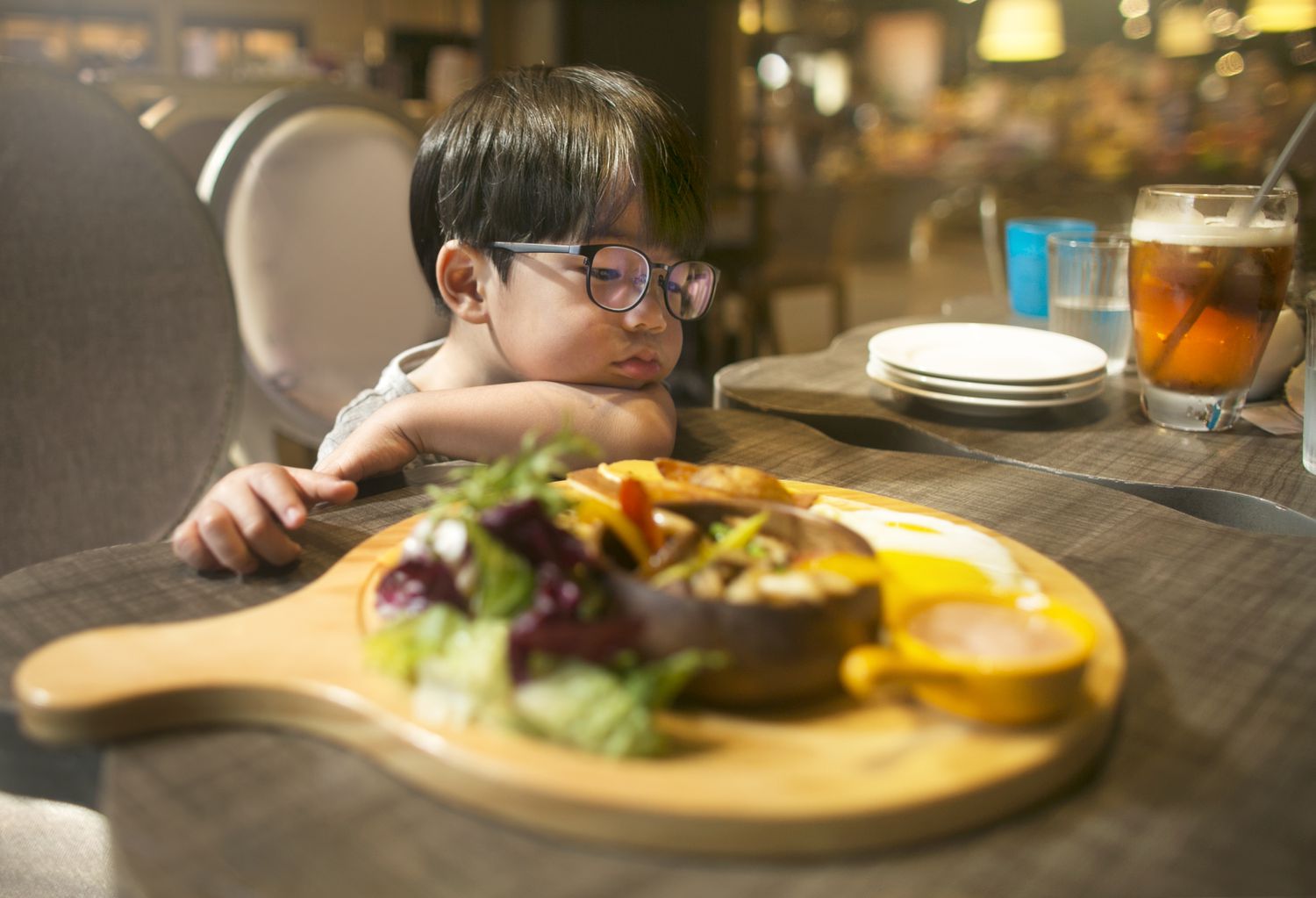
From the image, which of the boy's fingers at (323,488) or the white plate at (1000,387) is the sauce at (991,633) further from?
the white plate at (1000,387)

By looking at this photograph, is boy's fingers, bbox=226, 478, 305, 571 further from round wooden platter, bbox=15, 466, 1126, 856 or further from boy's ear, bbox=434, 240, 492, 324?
Answer: boy's ear, bbox=434, 240, 492, 324

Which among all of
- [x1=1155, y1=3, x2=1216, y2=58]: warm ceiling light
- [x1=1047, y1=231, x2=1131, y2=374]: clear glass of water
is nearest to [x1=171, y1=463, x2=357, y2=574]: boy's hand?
[x1=1047, y1=231, x2=1131, y2=374]: clear glass of water

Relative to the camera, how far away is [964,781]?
562 mm

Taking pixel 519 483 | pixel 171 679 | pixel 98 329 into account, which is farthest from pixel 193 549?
pixel 98 329

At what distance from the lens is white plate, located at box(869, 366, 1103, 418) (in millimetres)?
1393

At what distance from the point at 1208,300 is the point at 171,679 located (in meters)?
1.20

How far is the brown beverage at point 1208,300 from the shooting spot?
126 cm

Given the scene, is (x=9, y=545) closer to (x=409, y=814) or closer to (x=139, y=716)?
(x=139, y=716)

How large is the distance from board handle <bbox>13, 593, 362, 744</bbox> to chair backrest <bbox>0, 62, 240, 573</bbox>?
92 centimetres

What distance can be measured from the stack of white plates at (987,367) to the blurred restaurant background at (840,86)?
2.18 meters

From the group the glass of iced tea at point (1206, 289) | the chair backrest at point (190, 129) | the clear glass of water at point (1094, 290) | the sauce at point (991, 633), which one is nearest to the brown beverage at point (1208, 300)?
the glass of iced tea at point (1206, 289)

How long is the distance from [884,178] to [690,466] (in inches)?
347

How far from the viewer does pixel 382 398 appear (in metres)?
1.43

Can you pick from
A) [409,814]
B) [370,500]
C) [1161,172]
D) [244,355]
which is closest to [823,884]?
[409,814]
